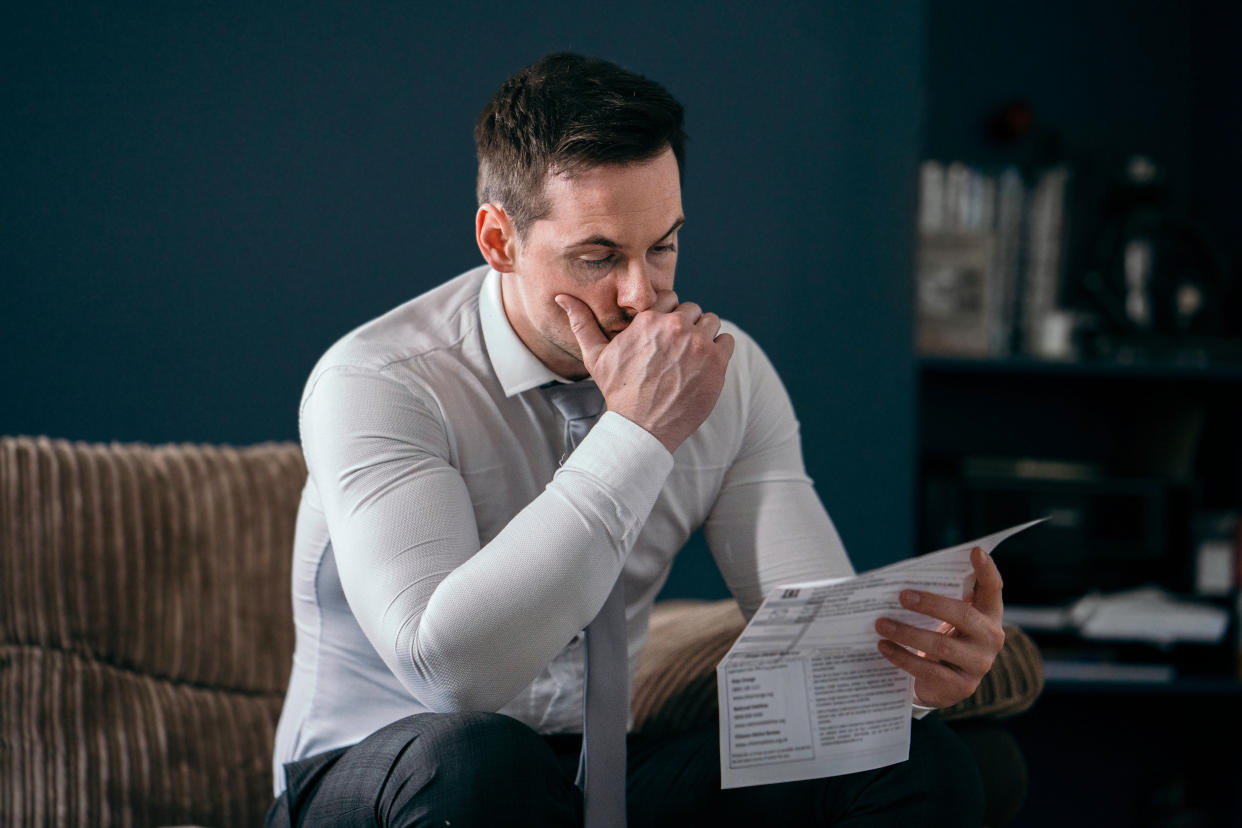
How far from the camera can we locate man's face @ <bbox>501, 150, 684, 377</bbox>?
1049mm

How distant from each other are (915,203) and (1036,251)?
287 millimetres

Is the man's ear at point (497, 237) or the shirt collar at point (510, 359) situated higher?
the man's ear at point (497, 237)

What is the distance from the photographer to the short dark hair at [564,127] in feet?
3.45

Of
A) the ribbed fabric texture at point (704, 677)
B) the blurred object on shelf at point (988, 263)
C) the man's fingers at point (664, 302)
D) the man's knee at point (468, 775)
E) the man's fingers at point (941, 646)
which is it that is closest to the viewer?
the man's knee at point (468, 775)

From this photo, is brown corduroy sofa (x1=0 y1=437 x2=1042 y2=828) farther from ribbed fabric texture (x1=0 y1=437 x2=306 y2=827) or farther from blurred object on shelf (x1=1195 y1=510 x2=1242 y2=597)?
blurred object on shelf (x1=1195 y1=510 x2=1242 y2=597)

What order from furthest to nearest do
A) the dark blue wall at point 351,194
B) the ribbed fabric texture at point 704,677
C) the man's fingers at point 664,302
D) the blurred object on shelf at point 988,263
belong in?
the blurred object on shelf at point 988,263 < the dark blue wall at point 351,194 < the ribbed fabric texture at point 704,677 < the man's fingers at point 664,302

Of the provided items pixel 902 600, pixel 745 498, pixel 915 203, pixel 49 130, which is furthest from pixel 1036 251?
pixel 49 130

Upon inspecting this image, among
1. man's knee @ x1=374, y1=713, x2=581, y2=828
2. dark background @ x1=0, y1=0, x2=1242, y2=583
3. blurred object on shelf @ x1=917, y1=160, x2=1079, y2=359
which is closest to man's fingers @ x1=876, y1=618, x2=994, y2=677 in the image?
man's knee @ x1=374, y1=713, x2=581, y2=828

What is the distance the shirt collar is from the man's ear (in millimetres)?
46

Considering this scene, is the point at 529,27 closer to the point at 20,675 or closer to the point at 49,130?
the point at 49,130

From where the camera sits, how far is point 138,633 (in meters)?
1.32

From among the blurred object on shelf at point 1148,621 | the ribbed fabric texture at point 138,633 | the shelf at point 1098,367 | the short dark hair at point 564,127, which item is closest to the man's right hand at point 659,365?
the short dark hair at point 564,127

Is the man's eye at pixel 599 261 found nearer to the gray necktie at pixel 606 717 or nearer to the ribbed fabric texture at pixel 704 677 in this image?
the gray necktie at pixel 606 717

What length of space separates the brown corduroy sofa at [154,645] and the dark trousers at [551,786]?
0.64 ft
